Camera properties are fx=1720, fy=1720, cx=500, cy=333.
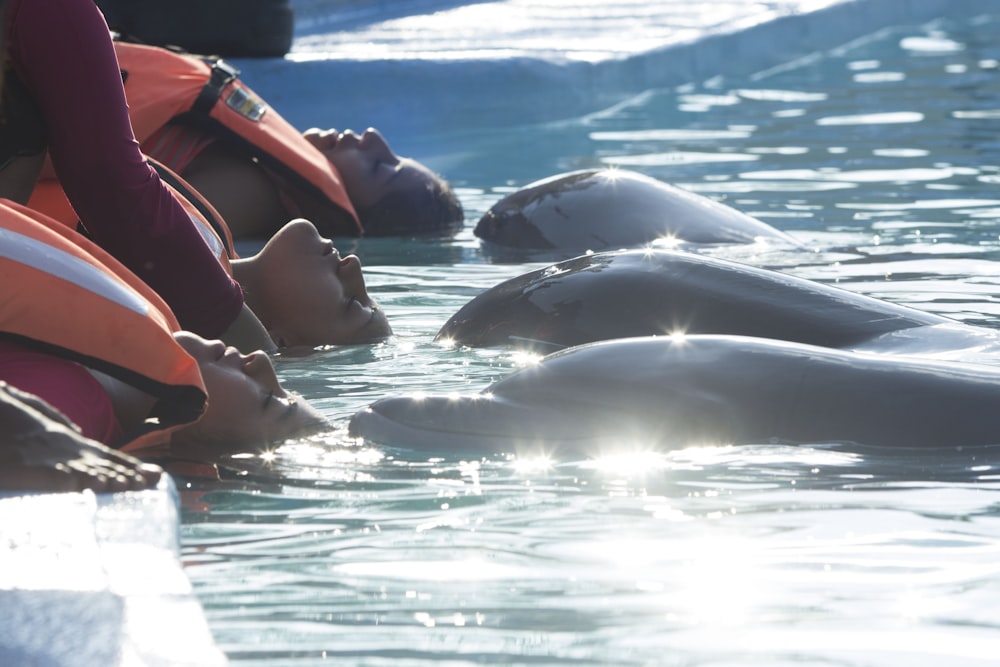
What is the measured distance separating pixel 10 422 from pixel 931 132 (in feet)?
25.4

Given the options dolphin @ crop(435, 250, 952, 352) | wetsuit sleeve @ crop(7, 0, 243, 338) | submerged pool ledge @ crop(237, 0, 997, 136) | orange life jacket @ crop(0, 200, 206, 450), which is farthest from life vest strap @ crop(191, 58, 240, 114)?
submerged pool ledge @ crop(237, 0, 997, 136)

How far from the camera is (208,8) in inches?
352

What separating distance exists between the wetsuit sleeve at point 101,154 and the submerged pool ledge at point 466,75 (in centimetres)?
577

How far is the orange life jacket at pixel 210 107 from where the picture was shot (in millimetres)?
5695

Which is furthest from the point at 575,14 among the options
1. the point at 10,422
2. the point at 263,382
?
the point at 10,422

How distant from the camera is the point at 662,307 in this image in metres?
4.20

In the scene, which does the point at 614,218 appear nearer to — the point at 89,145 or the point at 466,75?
the point at 89,145

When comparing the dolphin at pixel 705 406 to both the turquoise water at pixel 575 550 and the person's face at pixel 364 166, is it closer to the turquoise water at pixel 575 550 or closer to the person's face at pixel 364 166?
the turquoise water at pixel 575 550

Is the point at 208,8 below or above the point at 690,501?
above

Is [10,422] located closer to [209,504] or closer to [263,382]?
[209,504]

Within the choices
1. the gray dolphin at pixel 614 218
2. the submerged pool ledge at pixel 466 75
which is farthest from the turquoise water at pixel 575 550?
the submerged pool ledge at pixel 466 75

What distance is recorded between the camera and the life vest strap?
19.1ft

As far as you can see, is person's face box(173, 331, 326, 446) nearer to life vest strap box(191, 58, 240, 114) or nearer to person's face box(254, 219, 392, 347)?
person's face box(254, 219, 392, 347)

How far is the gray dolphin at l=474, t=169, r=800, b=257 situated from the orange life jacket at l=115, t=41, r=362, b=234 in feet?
2.48
